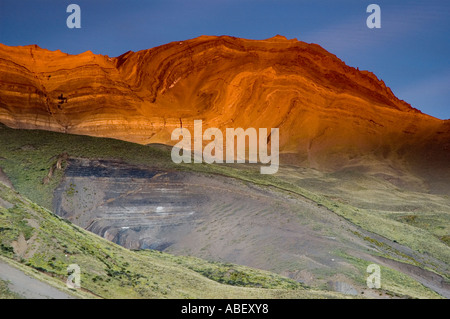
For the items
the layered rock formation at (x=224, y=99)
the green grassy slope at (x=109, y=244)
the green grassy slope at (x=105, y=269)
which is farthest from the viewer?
the layered rock formation at (x=224, y=99)

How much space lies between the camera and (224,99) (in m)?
87.6

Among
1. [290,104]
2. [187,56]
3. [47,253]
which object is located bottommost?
[47,253]

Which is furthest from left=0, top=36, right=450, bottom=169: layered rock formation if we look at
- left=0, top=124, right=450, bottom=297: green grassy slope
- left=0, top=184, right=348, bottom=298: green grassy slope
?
left=0, top=184, right=348, bottom=298: green grassy slope

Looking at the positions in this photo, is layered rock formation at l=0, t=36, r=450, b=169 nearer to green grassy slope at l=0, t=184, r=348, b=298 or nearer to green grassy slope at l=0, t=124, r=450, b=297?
green grassy slope at l=0, t=124, r=450, b=297

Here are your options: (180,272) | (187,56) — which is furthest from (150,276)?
(187,56)

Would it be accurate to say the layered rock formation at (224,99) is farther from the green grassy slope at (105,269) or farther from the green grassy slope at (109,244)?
the green grassy slope at (105,269)

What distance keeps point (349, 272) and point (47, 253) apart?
44.3 feet

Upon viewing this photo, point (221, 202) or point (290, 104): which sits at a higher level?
point (290, 104)

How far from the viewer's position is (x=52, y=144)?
47500 millimetres

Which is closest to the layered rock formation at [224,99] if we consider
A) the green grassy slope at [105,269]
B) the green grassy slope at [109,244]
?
the green grassy slope at [109,244]

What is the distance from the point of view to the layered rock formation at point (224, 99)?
7994 centimetres

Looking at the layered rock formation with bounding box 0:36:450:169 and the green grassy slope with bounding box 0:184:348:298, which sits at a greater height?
the layered rock formation with bounding box 0:36:450:169

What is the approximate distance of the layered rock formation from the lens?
79.9 metres
